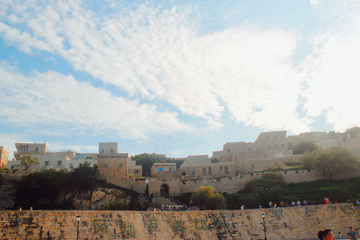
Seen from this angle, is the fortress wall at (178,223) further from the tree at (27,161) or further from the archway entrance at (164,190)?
the tree at (27,161)

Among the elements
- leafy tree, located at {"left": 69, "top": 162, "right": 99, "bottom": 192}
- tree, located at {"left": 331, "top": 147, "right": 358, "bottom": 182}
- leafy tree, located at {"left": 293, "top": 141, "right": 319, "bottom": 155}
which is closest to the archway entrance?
leafy tree, located at {"left": 69, "top": 162, "right": 99, "bottom": 192}

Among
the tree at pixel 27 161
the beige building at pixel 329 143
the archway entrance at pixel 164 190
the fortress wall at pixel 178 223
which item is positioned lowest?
the fortress wall at pixel 178 223

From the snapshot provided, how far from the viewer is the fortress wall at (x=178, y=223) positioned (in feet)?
56.2

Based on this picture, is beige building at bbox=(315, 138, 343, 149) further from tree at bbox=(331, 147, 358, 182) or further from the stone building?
the stone building

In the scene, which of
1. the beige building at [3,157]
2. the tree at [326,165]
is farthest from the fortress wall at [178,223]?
the beige building at [3,157]

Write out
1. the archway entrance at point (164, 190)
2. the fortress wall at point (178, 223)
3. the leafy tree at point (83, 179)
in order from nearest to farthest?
the fortress wall at point (178, 223), the leafy tree at point (83, 179), the archway entrance at point (164, 190)

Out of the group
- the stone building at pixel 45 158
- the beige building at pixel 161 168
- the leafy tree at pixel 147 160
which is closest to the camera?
the stone building at pixel 45 158

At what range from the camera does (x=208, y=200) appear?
35156 millimetres

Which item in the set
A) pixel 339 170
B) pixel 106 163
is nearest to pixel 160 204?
pixel 106 163

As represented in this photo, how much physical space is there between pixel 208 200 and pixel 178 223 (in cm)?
1298

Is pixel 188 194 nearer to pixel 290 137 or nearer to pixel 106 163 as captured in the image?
pixel 106 163

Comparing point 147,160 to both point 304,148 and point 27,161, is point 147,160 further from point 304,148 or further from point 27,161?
point 304,148

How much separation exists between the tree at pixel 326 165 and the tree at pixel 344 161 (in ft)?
1.67

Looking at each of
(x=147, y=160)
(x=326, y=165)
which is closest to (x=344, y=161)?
(x=326, y=165)
